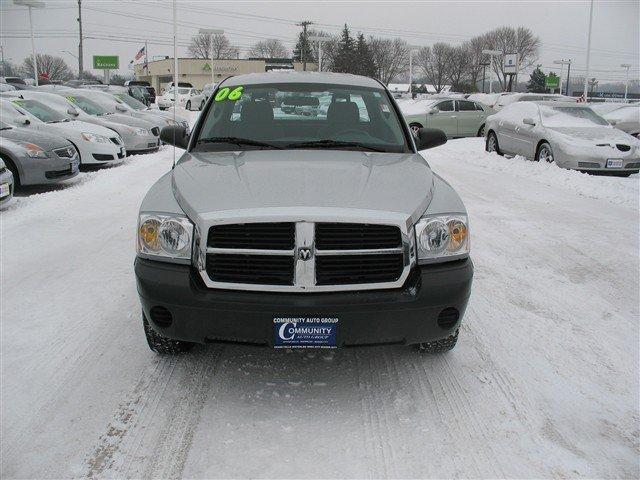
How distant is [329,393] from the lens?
3.23m

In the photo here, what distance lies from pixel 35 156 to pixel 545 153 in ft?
31.6

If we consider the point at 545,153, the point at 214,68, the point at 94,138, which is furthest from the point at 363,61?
the point at 94,138

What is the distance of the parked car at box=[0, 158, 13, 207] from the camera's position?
792 centimetres

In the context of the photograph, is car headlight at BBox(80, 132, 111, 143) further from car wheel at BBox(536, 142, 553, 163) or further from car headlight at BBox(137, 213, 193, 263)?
car headlight at BBox(137, 213, 193, 263)

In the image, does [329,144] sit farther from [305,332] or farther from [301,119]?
[305,332]

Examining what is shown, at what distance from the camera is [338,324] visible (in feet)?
9.57

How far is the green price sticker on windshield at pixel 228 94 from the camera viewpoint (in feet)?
15.3

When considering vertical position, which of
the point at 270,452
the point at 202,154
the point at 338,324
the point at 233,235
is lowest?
the point at 270,452

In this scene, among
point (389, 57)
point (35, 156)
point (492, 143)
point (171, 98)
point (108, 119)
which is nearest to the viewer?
point (35, 156)

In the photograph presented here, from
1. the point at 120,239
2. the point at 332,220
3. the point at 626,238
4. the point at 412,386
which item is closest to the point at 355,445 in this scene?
the point at 412,386

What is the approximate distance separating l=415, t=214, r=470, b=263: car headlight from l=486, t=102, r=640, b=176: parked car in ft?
30.5

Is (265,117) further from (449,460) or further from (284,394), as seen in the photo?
(449,460)

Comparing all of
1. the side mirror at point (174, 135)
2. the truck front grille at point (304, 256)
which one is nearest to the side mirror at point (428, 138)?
the side mirror at point (174, 135)

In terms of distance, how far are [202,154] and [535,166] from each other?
362 inches
